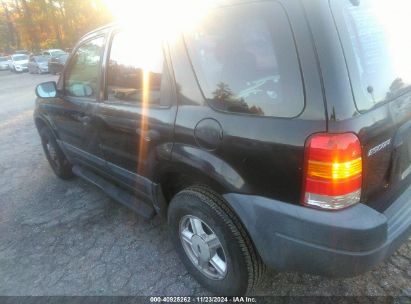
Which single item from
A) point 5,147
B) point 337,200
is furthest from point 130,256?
point 5,147

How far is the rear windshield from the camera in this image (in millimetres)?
1659

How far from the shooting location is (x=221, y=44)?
1.99 metres

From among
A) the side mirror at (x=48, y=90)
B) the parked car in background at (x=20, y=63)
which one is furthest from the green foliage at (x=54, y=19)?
the side mirror at (x=48, y=90)

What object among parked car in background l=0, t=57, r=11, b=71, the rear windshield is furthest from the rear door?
Answer: parked car in background l=0, t=57, r=11, b=71

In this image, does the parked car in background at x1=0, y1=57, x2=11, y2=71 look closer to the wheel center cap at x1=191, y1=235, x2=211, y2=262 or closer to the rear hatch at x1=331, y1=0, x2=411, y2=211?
the wheel center cap at x1=191, y1=235, x2=211, y2=262

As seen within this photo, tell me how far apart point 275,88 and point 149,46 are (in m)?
1.06

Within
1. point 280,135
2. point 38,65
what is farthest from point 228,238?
point 38,65

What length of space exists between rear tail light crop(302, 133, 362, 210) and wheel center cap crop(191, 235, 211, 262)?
84cm

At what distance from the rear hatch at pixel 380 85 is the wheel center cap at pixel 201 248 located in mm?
1034

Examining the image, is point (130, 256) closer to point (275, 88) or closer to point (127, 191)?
point (127, 191)

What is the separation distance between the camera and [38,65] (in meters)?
25.2

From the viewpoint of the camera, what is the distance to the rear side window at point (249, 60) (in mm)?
1679

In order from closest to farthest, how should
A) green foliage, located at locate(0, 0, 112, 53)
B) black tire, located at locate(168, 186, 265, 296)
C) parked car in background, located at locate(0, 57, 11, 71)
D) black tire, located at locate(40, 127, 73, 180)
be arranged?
black tire, located at locate(168, 186, 265, 296) < black tire, located at locate(40, 127, 73, 180) < green foliage, located at locate(0, 0, 112, 53) < parked car in background, located at locate(0, 57, 11, 71)

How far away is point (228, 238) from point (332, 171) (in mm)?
749
